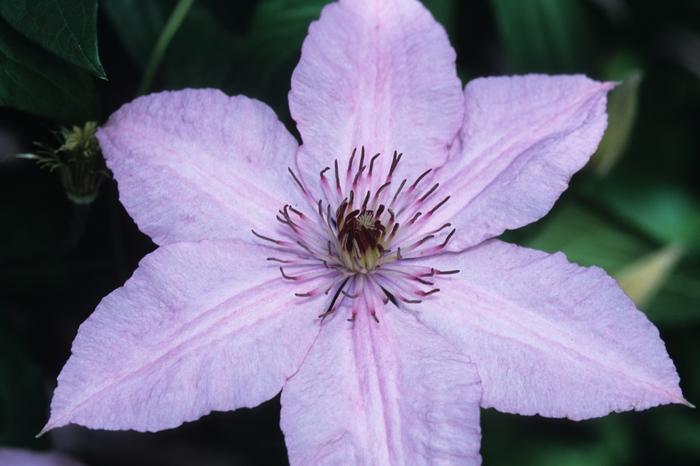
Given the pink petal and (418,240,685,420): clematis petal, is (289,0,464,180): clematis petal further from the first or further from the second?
the pink petal

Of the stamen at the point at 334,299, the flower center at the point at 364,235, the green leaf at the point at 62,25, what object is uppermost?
the green leaf at the point at 62,25

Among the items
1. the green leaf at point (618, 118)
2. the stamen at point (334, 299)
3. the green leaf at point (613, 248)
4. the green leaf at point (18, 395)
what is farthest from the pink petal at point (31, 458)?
the green leaf at point (618, 118)

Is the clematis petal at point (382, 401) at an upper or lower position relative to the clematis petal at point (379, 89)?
lower

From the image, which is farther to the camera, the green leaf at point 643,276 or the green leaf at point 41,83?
the green leaf at point 643,276

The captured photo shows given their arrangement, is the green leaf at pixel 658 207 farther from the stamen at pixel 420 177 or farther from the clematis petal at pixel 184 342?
the clematis petal at pixel 184 342

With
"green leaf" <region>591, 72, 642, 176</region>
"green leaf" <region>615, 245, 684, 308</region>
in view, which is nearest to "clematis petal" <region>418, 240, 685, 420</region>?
"green leaf" <region>615, 245, 684, 308</region>

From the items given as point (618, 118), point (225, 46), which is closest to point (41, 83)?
point (225, 46)

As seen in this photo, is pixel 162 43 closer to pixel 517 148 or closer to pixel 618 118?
pixel 517 148

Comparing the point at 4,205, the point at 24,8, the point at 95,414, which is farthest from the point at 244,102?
the point at 4,205
